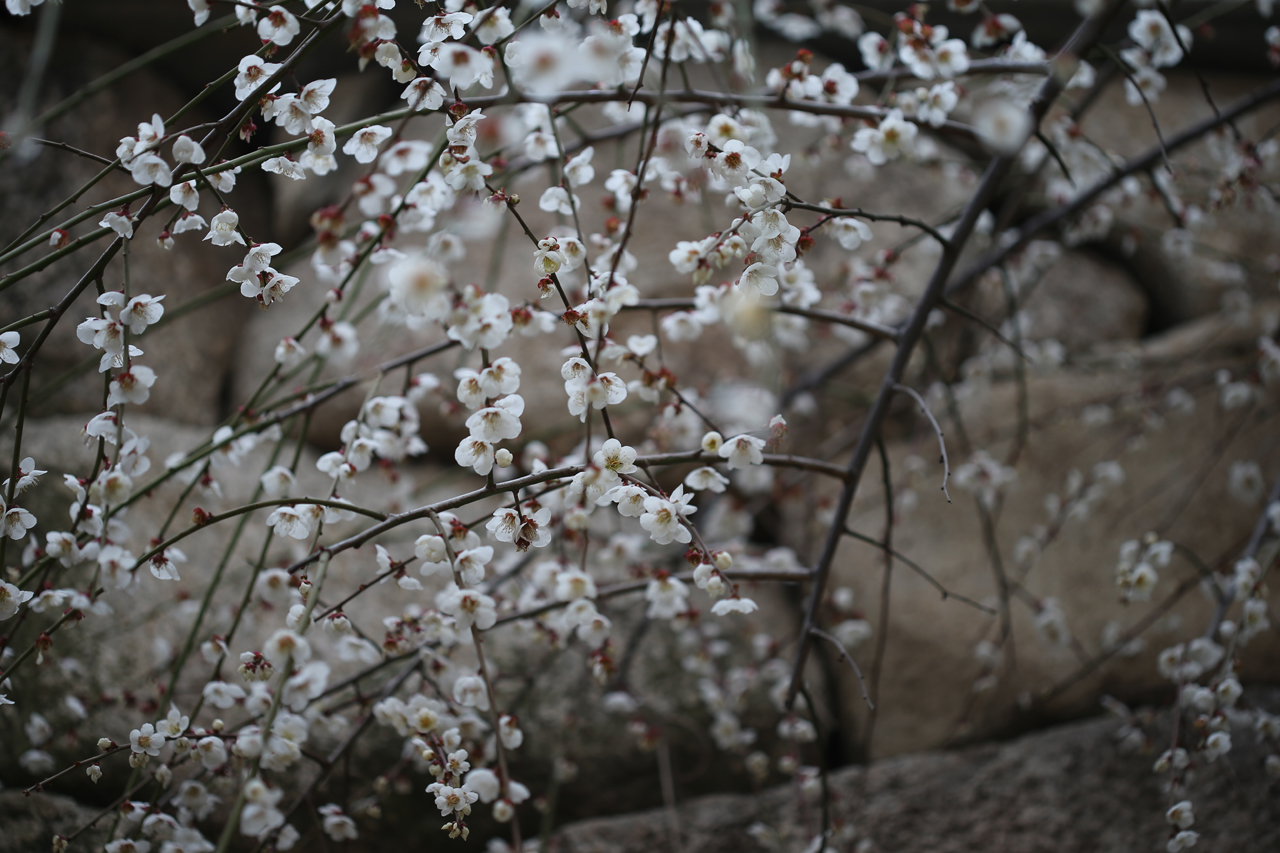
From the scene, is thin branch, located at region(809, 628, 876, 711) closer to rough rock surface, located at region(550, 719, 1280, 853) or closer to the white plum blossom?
rough rock surface, located at region(550, 719, 1280, 853)

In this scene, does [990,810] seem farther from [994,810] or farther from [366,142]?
[366,142]

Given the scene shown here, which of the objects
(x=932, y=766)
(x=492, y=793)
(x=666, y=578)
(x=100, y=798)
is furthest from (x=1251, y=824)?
(x=100, y=798)

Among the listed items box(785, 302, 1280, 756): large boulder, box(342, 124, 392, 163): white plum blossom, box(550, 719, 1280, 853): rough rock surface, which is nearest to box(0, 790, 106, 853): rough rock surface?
box(550, 719, 1280, 853): rough rock surface

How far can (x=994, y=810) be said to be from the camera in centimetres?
106

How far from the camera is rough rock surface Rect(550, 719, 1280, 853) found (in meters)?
1.00

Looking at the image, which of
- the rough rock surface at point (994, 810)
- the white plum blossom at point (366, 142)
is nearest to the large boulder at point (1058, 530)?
the rough rock surface at point (994, 810)

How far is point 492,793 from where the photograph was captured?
560 mm

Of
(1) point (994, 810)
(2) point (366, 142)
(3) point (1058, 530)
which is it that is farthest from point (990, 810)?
(2) point (366, 142)

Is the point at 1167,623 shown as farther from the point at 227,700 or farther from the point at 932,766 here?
the point at 227,700

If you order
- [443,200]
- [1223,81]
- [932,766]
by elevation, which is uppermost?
[1223,81]

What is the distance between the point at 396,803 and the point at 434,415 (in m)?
0.64

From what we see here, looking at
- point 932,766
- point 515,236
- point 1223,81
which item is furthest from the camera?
point 1223,81

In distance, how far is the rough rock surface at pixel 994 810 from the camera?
100 cm

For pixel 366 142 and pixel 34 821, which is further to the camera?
pixel 34 821
